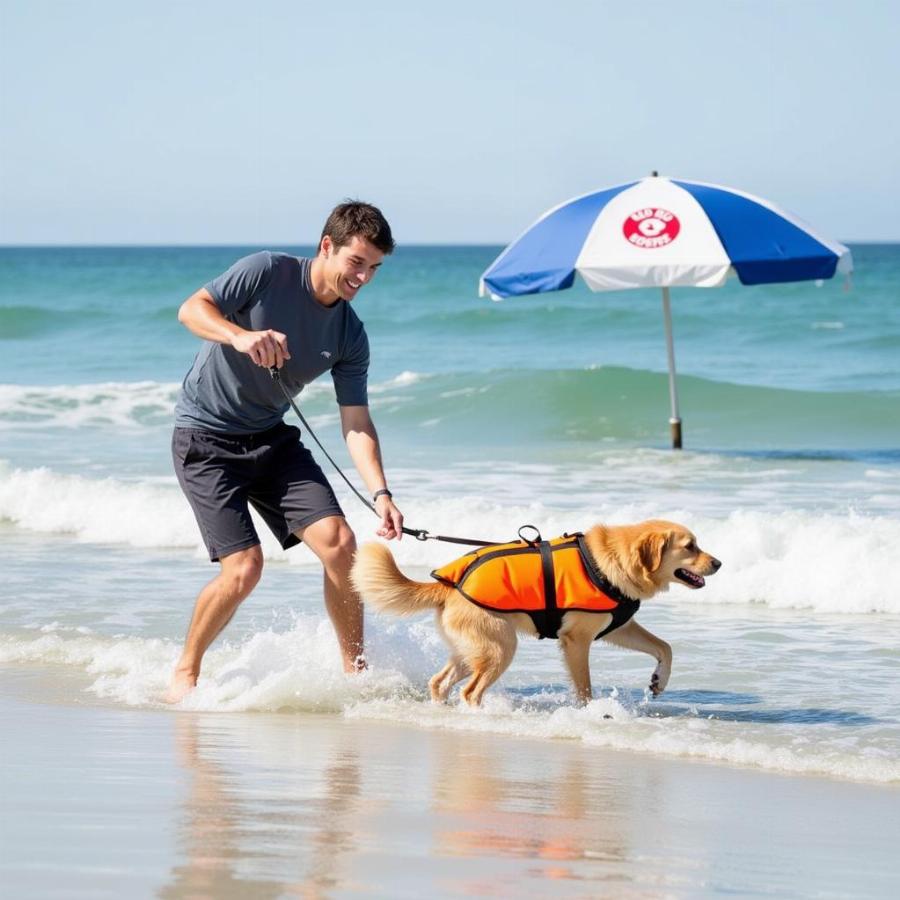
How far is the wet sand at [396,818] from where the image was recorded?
11.5ft

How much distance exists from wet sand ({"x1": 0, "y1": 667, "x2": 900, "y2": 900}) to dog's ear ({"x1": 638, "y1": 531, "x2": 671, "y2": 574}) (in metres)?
0.83

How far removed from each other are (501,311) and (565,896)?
32286 mm

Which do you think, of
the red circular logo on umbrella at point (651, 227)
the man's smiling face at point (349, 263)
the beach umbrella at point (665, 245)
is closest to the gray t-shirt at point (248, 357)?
the man's smiling face at point (349, 263)

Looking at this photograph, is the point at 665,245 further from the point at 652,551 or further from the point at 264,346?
the point at 264,346

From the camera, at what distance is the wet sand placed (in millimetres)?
3520

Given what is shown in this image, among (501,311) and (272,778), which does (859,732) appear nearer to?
(272,778)

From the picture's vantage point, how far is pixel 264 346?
5.11 metres

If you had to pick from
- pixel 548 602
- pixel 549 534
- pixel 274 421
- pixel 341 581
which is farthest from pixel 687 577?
pixel 549 534

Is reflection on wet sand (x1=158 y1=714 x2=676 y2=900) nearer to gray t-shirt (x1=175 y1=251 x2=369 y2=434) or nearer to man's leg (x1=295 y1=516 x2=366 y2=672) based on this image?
man's leg (x1=295 y1=516 x2=366 y2=672)

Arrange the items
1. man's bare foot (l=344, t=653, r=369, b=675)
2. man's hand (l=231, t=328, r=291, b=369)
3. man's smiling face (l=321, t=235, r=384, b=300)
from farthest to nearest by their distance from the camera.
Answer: man's bare foot (l=344, t=653, r=369, b=675) → man's smiling face (l=321, t=235, r=384, b=300) → man's hand (l=231, t=328, r=291, b=369)

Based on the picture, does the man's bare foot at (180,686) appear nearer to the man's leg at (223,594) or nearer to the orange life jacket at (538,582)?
the man's leg at (223,594)

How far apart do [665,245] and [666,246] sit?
0.02 metres

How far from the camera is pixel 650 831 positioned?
4164 millimetres

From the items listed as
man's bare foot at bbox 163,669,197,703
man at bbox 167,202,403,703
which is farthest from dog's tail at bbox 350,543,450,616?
man's bare foot at bbox 163,669,197,703
